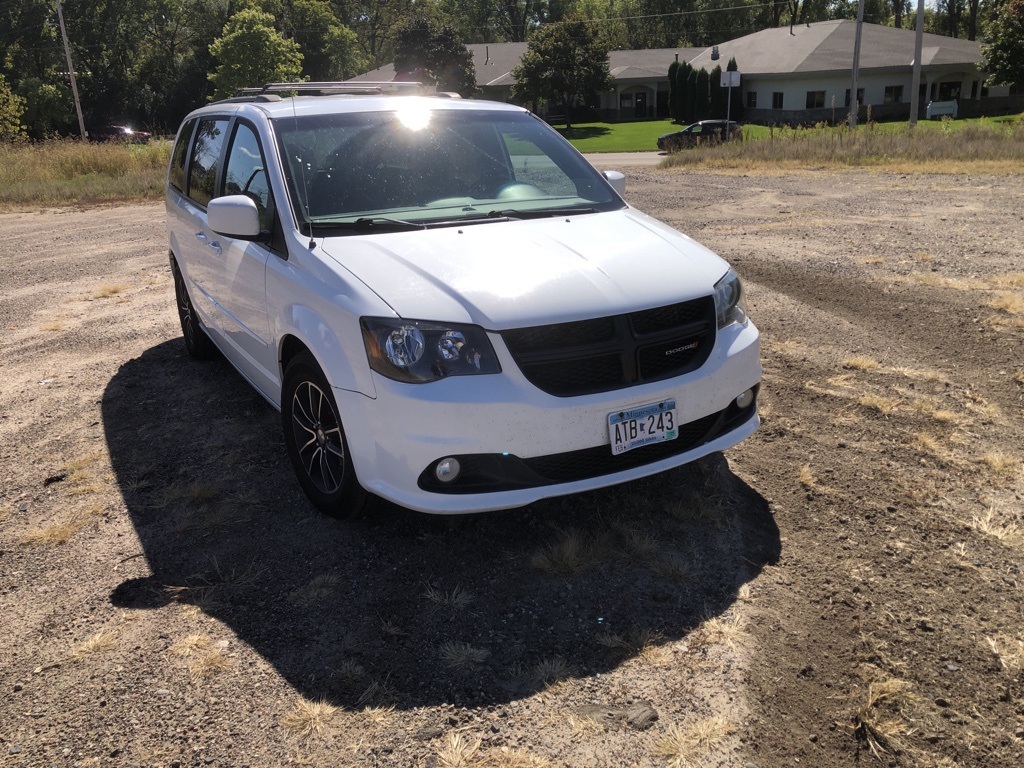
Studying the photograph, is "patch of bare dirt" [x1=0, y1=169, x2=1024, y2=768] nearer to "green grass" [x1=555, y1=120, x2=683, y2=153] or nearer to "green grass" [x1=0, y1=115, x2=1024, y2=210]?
"green grass" [x1=0, y1=115, x2=1024, y2=210]

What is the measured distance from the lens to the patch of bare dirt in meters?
2.60

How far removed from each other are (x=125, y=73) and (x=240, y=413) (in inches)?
2714

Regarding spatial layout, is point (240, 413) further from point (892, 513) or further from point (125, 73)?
Result: point (125, 73)

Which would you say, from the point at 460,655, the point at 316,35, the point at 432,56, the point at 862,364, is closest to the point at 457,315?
the point at 460,655

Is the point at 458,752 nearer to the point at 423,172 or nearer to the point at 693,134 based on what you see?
the point at 423,172

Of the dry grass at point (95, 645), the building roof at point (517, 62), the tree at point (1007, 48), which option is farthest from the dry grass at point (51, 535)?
the building roof at point (517, 62)

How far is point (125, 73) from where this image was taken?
63812mm

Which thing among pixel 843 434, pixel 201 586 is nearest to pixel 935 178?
pixel 843 434

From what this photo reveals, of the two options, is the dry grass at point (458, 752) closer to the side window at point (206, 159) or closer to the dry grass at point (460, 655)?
the dry grass at point (460, 655)

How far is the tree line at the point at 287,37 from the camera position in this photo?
54.7 m

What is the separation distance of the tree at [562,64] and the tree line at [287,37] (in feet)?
0.51

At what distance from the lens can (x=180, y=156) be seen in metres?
6.18

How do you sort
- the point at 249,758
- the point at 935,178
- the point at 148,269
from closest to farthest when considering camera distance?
the point at 249,758
the point at 148,269
the point at 935,178

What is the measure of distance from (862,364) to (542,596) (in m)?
3.44
